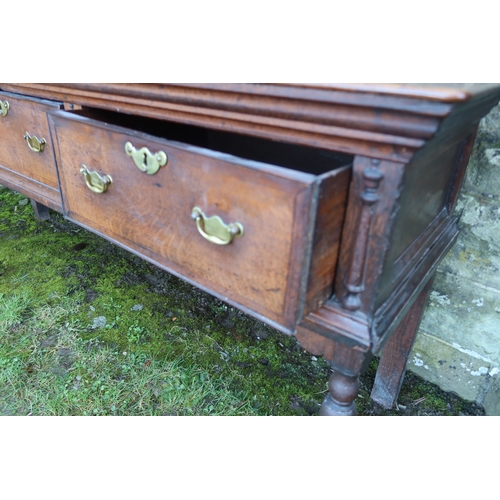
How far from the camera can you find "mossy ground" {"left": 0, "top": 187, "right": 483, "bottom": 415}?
4.09 ft

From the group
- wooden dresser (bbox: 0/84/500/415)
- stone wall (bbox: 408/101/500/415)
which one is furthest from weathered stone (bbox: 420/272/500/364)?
wooden dresser (bbox: 0/84/500/415)

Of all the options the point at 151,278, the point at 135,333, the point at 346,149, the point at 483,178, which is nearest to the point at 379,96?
the point at 346,149

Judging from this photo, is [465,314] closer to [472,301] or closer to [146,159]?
[472,301]

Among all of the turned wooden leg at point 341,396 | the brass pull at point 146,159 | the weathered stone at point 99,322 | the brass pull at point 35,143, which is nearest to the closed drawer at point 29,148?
the brass pull at point 35,143

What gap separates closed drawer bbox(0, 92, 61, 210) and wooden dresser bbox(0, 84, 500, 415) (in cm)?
17

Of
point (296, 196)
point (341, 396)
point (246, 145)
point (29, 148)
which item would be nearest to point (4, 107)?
point (29, 148)

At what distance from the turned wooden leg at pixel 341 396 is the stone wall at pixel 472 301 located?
53 centimetres

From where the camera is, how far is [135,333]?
148 centimetres

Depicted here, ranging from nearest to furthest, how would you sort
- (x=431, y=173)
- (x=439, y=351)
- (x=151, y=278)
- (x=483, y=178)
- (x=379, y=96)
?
1. (x=379, y=96)
2. (x=431, y=173)
3. (x=483, y=178)
4. (x=439, y=351)
5. (x=151, y=278)

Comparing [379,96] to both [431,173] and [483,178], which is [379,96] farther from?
[483,178]

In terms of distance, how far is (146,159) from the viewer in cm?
74

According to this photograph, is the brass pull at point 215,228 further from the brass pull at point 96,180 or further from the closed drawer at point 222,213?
the brass pull at point 96,180

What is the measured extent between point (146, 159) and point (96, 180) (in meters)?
0.17

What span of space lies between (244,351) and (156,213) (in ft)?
2.58
